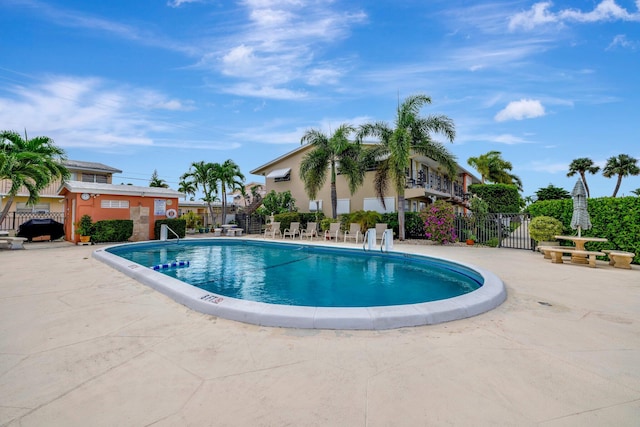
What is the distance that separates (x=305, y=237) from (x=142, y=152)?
2249 centimetres

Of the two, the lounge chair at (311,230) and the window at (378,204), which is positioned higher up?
the window at (378,204)

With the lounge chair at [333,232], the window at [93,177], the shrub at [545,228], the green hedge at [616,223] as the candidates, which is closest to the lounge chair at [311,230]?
the lounge chair at [333,232]

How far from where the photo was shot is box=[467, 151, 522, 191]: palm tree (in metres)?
37.3

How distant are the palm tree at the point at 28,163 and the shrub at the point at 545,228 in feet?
74.4

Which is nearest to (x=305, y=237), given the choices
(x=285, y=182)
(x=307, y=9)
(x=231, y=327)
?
(x=285, y=182)

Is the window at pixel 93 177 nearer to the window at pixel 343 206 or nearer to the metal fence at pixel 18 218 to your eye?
the metal fence at pixel 18 218

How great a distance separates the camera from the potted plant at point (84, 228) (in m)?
15.4

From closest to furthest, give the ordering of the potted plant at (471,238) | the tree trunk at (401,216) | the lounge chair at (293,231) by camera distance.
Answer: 1. the potted plant at (471,238)
2. the tree trunk at (401,216)
3. the lounge chair at (293,231)

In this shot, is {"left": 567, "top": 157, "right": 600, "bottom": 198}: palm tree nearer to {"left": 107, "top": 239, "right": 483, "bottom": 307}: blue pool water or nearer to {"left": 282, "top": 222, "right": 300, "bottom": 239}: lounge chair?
{"left": 282, "top": 222, "right": 300, "bottom": 239}: lounge chair

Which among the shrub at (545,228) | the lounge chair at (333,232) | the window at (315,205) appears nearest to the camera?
the shrub at (545,228)

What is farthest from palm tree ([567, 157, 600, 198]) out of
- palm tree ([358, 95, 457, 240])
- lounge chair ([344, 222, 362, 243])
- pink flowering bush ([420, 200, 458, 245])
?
lounge chair ([344, 222, 362, 243])

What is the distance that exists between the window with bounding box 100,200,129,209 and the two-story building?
12.4m

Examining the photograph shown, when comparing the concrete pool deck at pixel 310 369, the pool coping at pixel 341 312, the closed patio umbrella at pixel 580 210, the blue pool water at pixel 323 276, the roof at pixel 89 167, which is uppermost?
the roof at pixel 89 167

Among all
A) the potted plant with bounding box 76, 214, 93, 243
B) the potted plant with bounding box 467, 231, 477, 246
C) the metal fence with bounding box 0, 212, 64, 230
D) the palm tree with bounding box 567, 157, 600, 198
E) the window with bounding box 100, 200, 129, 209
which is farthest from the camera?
the palm tree with bounding box 567, 157, 600, 198
